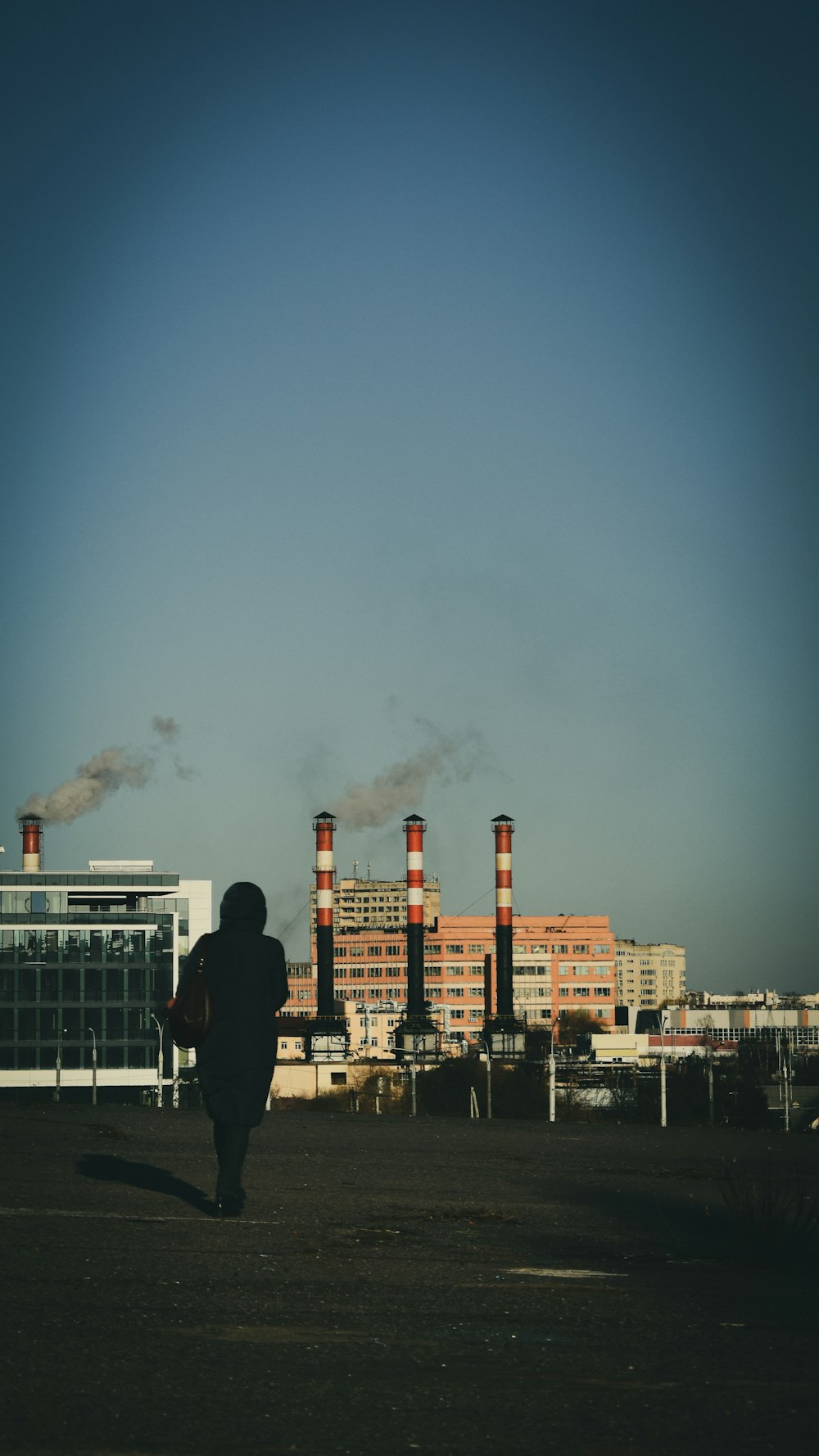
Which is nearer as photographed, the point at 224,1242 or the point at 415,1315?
the point at 415,1315

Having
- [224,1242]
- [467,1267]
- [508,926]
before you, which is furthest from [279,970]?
[508,926]

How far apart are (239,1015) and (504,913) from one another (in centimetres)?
8137

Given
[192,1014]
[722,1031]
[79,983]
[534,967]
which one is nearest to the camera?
[192,1014]

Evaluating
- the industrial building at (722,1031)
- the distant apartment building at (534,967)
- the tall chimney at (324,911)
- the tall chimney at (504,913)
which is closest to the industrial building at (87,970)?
the tall chimney at (324,911)

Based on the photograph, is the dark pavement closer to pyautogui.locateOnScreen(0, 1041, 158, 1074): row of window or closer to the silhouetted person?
the silhouetted person

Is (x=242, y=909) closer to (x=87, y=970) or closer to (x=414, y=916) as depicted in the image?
(x=414, y=916)

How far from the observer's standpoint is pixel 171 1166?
1040 centimetres

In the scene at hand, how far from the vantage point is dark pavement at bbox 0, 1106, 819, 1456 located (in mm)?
3783

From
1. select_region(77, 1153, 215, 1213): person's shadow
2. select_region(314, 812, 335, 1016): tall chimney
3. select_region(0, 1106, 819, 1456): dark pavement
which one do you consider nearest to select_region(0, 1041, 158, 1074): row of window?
select_region(314, 812, 335, 1016): tall chimney

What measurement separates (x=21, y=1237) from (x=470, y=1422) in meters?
3.48

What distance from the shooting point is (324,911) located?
86375mm

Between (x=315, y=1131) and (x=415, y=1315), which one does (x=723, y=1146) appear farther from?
(x=415, y=1315)

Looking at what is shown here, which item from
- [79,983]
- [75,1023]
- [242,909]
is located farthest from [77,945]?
[242,909]

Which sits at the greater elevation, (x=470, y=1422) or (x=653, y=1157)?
(x=470, y=1422)
